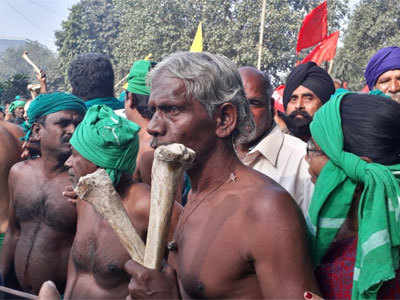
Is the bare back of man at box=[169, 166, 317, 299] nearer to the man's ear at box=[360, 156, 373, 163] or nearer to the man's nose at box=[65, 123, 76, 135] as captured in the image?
the man's ear at box=[360, 156, 373, 163]

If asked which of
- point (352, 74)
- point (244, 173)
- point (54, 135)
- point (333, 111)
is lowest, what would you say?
point (352, 74)

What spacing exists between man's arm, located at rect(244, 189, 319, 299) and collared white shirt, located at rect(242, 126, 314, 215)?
1532 mm

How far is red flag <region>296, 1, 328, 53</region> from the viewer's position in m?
8.82

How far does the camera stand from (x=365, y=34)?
29.5 m

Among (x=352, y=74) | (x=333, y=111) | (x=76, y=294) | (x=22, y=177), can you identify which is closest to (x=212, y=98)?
(x=333, y=111)

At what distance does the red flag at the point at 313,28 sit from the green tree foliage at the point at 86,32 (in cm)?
3479

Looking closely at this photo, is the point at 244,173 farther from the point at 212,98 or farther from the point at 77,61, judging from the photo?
the point at 77,61

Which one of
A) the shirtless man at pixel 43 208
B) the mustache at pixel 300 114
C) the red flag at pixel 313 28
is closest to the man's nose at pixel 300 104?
the mustache at pixel 300 114

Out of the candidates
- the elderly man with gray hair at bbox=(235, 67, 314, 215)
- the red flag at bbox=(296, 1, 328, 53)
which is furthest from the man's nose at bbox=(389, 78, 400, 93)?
the red flag at bbox=(296, 1, 328, 53)

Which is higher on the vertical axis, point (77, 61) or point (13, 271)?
point (77, 61)

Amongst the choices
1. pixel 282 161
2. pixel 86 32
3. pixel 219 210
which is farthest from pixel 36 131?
pixel 86 32

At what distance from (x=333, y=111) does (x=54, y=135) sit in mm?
2416

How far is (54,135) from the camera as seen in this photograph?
3.78 metres

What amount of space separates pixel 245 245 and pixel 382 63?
2.71m
